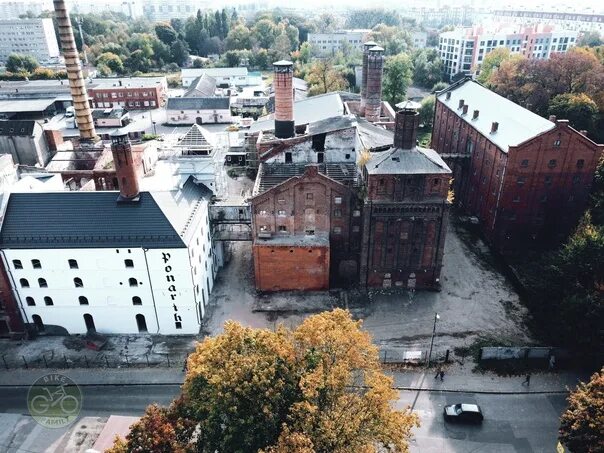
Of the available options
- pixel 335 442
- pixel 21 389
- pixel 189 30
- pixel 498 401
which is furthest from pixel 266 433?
pixel 189 30

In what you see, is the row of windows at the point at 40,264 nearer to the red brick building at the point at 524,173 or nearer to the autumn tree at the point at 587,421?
the autumn tree at the point at 587,421

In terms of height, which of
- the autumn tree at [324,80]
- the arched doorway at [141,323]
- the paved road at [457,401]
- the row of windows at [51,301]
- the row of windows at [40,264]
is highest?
the autumn tree at [324,80]

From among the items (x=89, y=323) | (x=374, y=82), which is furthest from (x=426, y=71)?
(x=89, y=323)

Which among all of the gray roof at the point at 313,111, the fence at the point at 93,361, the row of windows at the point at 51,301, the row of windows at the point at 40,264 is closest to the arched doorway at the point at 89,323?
the row of windows at the point at 51,301

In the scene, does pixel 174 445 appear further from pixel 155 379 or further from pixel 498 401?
pixel 498 401

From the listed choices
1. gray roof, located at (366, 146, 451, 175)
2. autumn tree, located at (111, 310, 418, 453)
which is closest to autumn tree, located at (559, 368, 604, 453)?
autumn tree, located at (111, 310, 418, 453)

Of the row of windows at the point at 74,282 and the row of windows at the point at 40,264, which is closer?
the row of windows at the point at 40,264
